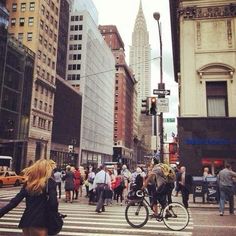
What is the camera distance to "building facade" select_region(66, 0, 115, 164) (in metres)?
95.9

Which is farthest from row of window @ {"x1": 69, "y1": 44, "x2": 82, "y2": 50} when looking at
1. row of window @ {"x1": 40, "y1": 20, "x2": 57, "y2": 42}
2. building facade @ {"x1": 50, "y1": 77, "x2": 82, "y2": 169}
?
row of window @ {"x1": 40, "y1": 20, "x2": 57, "y2": 42}

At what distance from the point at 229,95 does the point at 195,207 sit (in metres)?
12.2

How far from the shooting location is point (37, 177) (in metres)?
4.88

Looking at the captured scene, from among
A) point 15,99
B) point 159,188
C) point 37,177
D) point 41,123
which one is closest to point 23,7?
point 15,99

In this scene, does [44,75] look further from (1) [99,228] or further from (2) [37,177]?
(2) [37,177]

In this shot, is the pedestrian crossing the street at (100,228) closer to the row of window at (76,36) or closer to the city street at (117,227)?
the city street at (117,227)

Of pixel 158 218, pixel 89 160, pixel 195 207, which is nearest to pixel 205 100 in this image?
pixel 195 207

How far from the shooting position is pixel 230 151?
2575 centimetres

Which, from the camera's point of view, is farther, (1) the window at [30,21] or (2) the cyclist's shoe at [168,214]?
(1) the window at [30,21]

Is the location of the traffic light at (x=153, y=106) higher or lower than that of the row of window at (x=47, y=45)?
lower

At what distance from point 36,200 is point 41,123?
61911 millimetres

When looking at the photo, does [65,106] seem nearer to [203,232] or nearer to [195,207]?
[195,207]

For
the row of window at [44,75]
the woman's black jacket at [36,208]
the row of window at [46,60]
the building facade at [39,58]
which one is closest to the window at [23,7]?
the building facade at [39,58]

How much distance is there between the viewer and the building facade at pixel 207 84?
25922 millimetres
